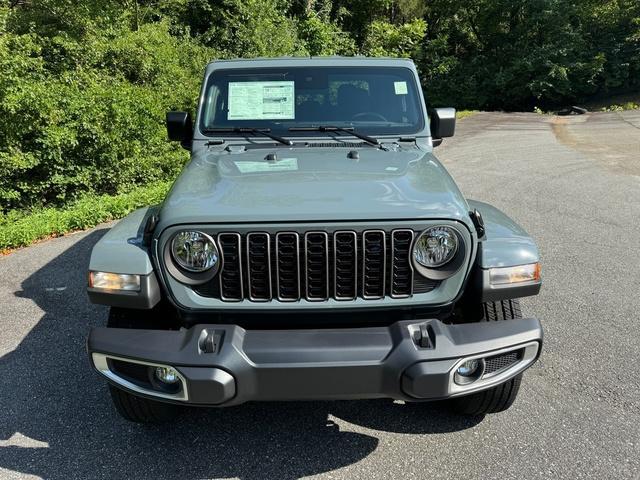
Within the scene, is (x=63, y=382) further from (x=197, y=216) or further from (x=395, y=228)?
(x=395, y=228)

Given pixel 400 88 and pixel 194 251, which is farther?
pixel 400 88

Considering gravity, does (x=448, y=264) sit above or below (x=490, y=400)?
above

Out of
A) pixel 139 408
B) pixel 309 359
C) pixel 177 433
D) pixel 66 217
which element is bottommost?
pixel 66 217

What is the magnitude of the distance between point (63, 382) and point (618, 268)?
509 centimetres

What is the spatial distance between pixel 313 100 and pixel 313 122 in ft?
0.63

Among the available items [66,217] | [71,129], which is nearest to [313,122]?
[66,217]

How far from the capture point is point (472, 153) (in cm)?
1321

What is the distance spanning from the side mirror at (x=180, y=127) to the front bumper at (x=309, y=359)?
2.00 m

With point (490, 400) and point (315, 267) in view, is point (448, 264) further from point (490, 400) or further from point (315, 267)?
point (490, 400)

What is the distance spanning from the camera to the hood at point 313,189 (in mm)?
2461

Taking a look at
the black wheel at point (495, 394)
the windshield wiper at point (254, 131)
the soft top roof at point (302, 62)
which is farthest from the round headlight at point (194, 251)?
the soft top roof at point (302, 62)

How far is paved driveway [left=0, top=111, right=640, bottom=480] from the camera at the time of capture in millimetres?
2719

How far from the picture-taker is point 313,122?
3.73 meters

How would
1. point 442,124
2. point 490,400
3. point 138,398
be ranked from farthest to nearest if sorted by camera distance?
point 442,124, point 490,400, point 138,398
